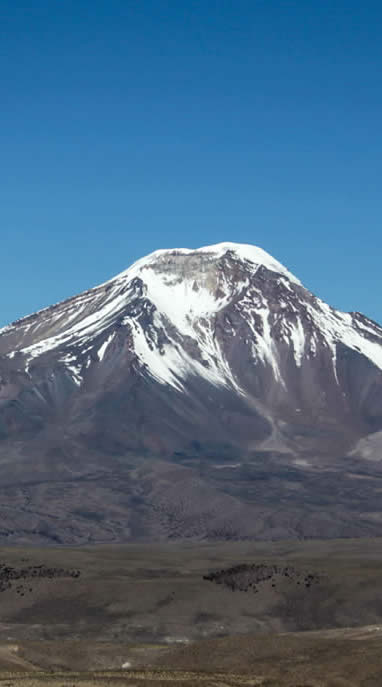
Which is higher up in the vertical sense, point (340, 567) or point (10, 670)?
point (340, 567)

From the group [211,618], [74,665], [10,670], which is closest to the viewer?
[10,670]

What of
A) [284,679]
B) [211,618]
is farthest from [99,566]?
[284,679]

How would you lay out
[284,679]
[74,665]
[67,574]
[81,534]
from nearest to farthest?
[284,679] → [74,665] → [67,574] → [81,534]

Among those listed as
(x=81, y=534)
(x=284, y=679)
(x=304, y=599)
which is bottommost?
(x=284, y=679)

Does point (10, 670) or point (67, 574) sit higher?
point (67, 574)

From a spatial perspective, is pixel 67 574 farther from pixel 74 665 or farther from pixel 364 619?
pixel 74 665

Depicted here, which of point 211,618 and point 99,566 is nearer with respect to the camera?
point 211,618

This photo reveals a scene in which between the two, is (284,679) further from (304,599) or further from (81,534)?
(81,534)

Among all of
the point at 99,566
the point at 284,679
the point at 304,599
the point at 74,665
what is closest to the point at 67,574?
the point at 99,566

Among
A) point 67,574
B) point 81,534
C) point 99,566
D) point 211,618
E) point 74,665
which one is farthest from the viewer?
point 81,534
